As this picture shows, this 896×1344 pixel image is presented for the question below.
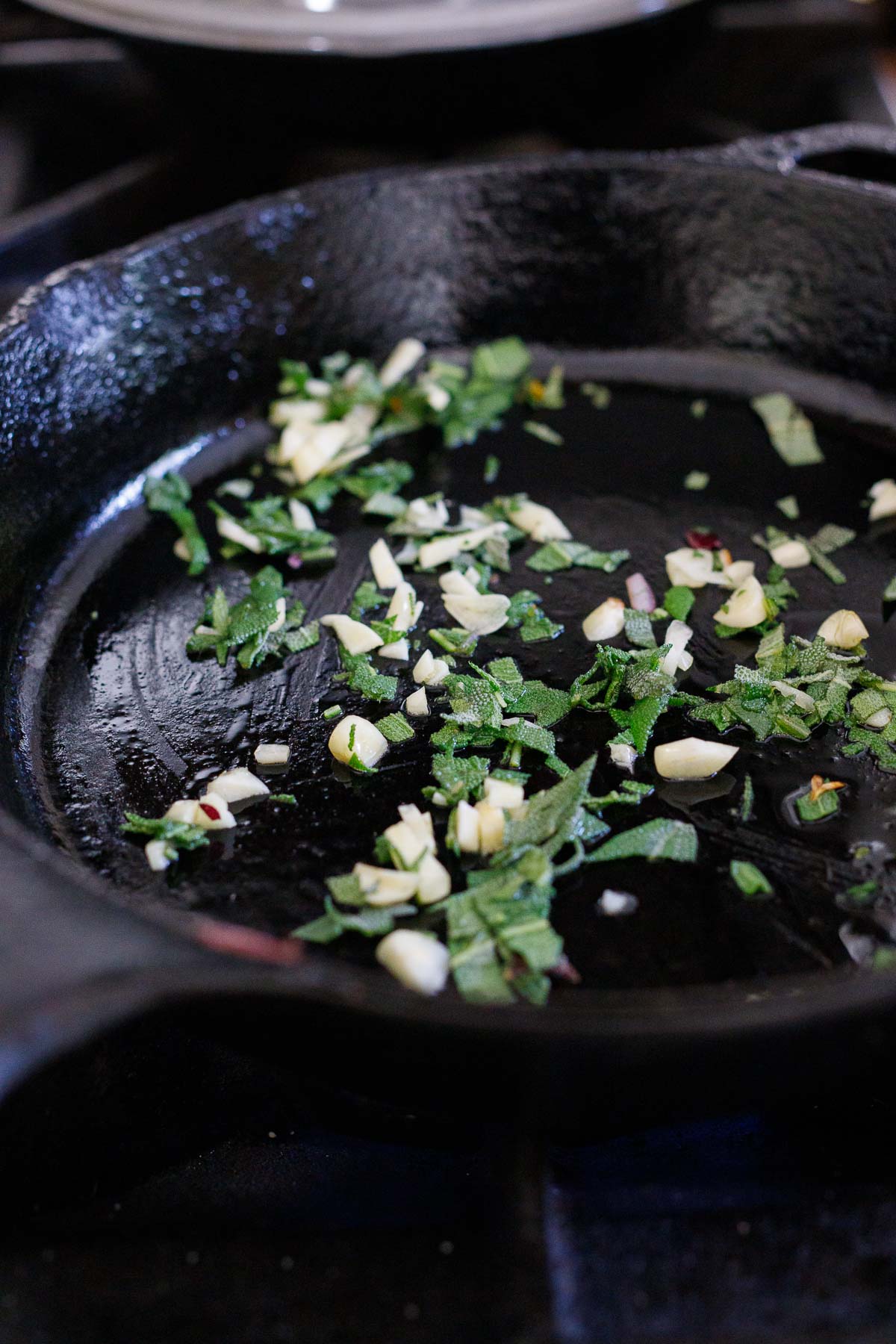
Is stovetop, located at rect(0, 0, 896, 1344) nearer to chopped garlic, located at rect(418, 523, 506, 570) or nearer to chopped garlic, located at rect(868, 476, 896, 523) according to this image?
chopped garlic, located at rect(418, 523, 506, 570)

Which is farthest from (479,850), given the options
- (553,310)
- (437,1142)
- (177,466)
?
(553,310)

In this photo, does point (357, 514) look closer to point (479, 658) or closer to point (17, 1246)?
point (479, 658)

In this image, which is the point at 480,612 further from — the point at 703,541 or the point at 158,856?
the point at 158,856

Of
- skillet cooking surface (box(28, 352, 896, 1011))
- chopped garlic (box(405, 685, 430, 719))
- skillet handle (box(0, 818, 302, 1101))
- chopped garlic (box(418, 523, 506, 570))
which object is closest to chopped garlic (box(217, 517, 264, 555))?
skillet cooking surface (box(28, 352, 896, 1011))

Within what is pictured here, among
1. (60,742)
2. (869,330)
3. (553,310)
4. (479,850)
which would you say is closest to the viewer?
(479,850)

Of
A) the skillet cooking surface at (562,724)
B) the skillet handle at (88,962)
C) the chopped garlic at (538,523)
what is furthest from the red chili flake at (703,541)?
the skillet handle at (88,962)

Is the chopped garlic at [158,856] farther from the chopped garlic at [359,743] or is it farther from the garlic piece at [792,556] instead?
the garlic piece at [792,556]
